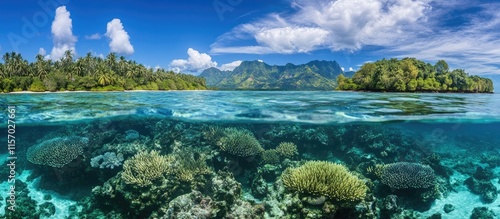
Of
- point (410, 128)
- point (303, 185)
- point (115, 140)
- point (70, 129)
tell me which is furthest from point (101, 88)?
point (303, 185)

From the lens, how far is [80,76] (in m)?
66.9

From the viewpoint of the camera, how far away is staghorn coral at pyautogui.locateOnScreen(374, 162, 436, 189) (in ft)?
38.2

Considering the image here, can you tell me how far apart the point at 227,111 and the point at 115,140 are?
8.03 metres

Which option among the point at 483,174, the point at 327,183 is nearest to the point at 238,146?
the point at 327,183

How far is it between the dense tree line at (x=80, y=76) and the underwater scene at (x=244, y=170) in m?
40.0

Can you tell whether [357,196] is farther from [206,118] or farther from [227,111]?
[206,118]

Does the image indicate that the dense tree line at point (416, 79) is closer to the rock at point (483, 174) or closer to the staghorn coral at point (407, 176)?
the rock at point (483, 174)

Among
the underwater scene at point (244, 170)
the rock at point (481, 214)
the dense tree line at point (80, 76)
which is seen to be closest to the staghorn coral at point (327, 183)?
the underwater scene at point (244, 170)

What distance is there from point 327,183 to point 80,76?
2854 inches

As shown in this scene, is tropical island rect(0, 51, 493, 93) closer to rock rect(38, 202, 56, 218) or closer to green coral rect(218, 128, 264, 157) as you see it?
green coral rect(218, 128, 264, 157)

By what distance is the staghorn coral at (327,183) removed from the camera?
8.54 metres

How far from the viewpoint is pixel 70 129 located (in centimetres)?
2334

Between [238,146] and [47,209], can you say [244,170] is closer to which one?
[238,146]

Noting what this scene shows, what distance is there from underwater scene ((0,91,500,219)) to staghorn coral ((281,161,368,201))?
0.03m
